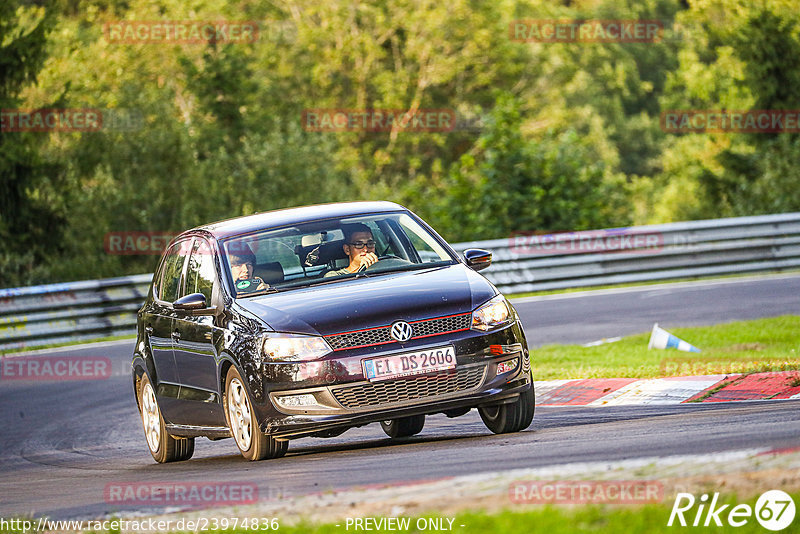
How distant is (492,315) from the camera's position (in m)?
8.78

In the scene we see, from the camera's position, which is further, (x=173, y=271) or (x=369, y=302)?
(x=173, y=271)

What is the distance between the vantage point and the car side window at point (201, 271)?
971cm

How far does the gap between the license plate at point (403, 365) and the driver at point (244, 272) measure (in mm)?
1294

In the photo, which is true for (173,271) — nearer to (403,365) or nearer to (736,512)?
(403,365)

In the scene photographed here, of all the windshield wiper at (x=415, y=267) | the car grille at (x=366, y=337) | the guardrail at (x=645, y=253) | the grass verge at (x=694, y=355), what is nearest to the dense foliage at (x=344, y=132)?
the guardrail at (x=645, y=253)

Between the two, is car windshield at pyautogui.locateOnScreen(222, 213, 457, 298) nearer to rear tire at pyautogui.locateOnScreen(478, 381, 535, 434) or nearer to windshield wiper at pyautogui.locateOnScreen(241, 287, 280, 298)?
windshield wiper at pyautogui.locateOnScreen(241, 287, 280, 298)

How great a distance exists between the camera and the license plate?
8352 mm

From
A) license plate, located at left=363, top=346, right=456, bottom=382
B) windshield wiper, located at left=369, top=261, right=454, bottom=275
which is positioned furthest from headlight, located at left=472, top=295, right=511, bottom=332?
windshield wiper, located at left=369, top=261, right=454, bottom=275

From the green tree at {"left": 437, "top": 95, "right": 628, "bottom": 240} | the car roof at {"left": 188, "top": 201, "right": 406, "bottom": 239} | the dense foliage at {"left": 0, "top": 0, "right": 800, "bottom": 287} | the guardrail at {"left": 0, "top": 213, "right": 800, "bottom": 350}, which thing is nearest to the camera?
the car roof at {"left": 188, "top": 201, "right": 406, "bottom": 239}

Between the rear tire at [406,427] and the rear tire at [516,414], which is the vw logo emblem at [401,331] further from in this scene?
the rear tire at [406,427]

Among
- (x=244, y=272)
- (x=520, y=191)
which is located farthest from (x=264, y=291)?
(x=520, y=191)

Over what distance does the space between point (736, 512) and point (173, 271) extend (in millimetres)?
6488

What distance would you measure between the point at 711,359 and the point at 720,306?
5859 millimetres

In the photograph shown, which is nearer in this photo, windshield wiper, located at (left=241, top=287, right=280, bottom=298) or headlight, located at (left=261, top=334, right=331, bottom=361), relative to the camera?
headlight, located at (left=261, top=334, right=331, bottom=361)
